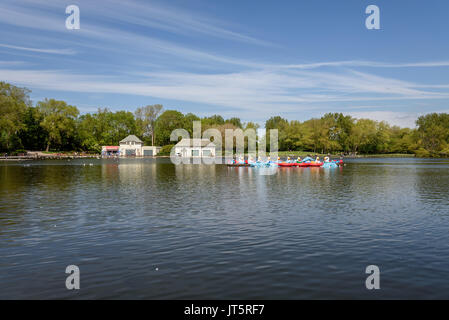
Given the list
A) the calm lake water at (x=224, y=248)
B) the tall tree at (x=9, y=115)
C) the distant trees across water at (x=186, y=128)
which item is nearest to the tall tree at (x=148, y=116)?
the distant trees across water at (x=186, y=128)

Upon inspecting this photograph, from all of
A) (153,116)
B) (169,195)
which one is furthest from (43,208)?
(153,116)

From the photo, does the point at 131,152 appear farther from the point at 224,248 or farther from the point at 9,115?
the point at 224,248

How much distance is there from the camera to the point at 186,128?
175 metres

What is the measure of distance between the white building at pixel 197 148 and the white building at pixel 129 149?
23.8m

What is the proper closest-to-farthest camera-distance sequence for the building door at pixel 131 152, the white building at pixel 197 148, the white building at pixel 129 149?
the white building at pixel 197 148 → the white building at pixel 129 149 → the building door at pixel 131 152

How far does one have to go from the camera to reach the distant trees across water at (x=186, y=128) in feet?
485

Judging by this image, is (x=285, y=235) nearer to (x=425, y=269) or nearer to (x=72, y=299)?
(x=425, y=269)

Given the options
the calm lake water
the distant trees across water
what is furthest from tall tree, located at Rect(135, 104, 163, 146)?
the calm lake water

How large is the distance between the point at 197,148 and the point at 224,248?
430 feet

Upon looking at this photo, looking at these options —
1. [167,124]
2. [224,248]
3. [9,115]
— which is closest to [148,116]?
[167,124]

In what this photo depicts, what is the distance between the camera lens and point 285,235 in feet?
58.0

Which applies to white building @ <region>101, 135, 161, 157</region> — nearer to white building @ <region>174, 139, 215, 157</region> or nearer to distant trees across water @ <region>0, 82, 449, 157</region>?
distant trees across water @ <region>0, 82, 449, 157</region>

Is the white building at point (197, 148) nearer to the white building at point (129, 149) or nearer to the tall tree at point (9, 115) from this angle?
the white building at point (129, 149)
